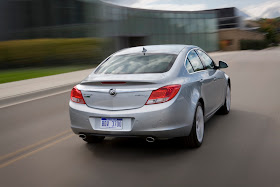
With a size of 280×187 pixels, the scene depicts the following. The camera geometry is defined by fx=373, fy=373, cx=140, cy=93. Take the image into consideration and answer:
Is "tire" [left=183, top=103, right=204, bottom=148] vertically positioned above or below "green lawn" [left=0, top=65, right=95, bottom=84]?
above

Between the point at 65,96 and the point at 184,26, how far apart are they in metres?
39.9

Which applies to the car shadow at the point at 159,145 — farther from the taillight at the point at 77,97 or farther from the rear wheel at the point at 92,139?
the taillight at the point at 77,97

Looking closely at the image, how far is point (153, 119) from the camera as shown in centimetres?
471

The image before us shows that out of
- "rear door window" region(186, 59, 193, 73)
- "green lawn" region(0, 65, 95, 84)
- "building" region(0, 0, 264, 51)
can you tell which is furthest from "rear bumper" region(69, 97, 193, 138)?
"building" region(0, 0, 264, 51)

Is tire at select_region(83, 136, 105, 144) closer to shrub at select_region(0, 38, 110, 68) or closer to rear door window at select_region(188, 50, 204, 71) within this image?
rear door window at select_region(188, 50, 204, 71)

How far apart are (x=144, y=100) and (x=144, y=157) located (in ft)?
2.71

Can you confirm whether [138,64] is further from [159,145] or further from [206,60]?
[206,60]

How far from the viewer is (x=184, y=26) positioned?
49500mm

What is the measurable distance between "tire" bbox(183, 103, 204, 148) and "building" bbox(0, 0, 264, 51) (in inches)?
780

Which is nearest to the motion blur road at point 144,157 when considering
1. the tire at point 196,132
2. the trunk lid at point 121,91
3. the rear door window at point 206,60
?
the tire at point 196,132

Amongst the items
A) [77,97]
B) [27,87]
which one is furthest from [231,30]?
[77,97]

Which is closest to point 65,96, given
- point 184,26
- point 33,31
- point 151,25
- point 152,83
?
point 152,83

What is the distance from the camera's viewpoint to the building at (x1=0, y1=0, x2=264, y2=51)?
2383 cm

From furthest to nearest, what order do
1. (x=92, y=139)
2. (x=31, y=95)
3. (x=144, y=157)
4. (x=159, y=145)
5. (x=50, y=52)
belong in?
(x=50, y=52) → (x=31, y=95) → (x=92, y=139) → (x=159, y=145) → (x=144, y=157)
